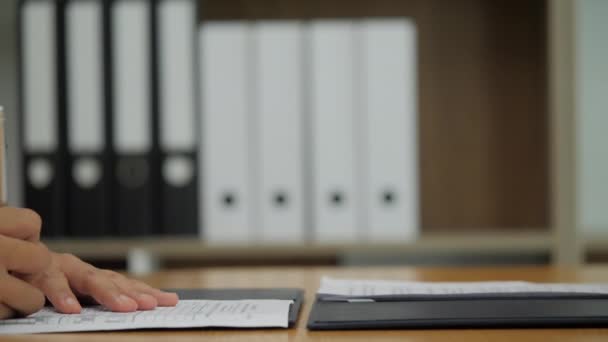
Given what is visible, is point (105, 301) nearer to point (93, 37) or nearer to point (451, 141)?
point (93, 37)

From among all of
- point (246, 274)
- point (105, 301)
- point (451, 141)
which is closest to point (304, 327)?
point (105, 301)

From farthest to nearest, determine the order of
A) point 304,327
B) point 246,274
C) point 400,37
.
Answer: point 400,37 < point 246,274 < point 304,327

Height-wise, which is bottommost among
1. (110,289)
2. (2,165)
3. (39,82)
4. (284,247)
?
(284,247)

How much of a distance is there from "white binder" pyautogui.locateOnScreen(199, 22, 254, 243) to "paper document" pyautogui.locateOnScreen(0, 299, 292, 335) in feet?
2.70

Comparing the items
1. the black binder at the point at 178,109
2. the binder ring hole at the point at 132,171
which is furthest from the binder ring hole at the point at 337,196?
the binder ring hole at the point at 132,171

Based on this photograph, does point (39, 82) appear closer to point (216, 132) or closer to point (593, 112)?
point (216, 132)

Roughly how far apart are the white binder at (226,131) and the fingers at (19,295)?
897mm

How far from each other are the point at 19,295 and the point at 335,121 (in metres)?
0.98

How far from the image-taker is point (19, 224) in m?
0.58

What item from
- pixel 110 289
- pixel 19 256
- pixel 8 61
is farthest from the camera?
pixel 8 61

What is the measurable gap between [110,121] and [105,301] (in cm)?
91

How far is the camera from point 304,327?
2.05ft

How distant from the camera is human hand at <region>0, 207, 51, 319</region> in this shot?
1.87ft

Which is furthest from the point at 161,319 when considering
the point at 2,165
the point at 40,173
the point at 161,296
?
the point at 40,173
